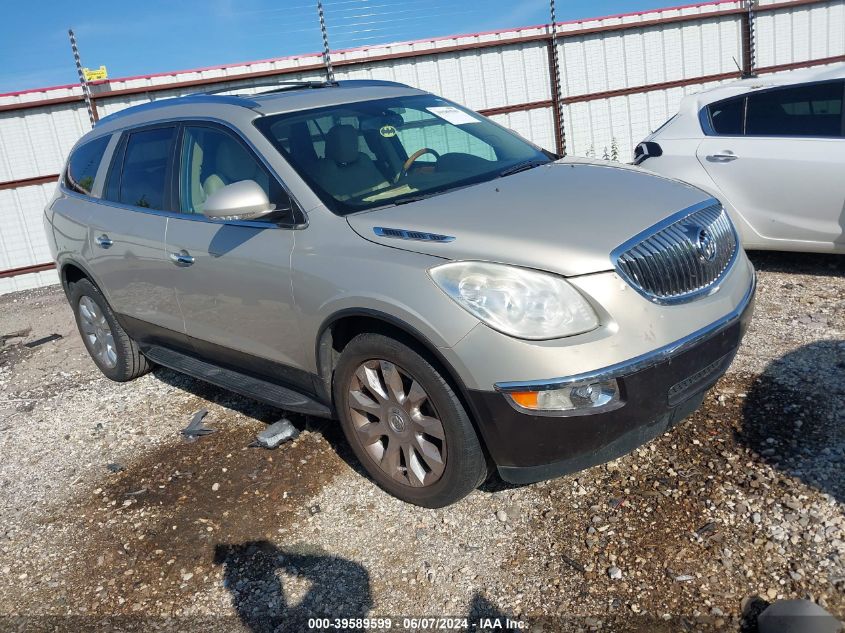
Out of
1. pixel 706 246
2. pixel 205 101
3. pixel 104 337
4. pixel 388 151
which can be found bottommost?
pixel 104 337

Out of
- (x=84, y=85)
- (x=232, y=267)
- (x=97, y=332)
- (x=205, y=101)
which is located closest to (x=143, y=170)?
(x=205, y=101)

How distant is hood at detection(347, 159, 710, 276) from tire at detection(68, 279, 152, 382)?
2.77 metres

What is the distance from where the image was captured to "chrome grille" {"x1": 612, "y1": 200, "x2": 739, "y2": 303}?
2.79m

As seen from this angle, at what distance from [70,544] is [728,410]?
334 cm

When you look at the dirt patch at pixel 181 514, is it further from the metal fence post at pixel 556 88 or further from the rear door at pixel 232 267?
the metal fence post at pixel 556 88

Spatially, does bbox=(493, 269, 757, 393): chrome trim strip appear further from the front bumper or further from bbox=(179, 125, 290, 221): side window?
bbox=(179, 125, 290, 221): side window

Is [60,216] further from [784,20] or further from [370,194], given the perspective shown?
[784,20]

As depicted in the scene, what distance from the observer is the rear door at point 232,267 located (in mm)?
3457

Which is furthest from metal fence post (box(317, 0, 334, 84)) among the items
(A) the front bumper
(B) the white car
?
(A) the front bumper

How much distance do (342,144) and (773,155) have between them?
3625mm

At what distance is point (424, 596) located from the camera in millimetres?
2787

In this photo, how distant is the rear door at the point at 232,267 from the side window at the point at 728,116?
4117mm

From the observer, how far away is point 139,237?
4324 mm

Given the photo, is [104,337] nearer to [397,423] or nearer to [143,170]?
[143,170]
